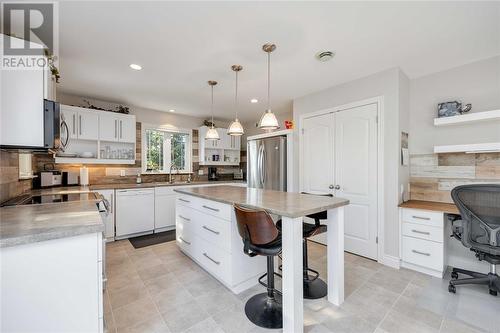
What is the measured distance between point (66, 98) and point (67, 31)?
2.24m

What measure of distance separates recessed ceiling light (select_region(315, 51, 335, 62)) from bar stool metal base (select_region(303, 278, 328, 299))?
7.47 ft

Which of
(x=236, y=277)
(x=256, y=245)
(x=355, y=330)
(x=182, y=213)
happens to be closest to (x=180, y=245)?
(x=182, y=213)

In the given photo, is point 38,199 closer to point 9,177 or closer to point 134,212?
point 9,177

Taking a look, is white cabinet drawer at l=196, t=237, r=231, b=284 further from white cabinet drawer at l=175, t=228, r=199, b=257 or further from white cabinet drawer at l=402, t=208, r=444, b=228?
white cabinet drawer at l=402, t=208, r=444, b=228

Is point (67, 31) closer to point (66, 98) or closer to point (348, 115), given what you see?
point (66, 98)

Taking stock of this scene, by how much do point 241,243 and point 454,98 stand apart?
3.04 meters

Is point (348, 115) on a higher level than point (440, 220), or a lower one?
higher

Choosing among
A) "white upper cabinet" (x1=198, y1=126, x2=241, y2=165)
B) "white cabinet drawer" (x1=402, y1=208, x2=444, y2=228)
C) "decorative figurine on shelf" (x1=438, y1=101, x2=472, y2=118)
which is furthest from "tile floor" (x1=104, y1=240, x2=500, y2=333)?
"white upper cabinet" (x1=198, y1=126, x2=241, y2=165)

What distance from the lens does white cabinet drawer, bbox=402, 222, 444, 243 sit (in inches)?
93.9

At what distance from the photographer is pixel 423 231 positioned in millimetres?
2484

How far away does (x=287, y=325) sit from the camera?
1.55 metres

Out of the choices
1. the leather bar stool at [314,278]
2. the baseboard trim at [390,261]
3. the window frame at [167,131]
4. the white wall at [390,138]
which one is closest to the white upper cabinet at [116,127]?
the window frame at [167,131]

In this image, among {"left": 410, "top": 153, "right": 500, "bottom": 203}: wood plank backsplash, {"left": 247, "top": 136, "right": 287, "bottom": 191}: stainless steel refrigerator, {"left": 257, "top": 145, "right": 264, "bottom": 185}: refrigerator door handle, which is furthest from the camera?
{"left": 257, "top": 145, "right": 264, "bottom": 185}: refrigerator door handle

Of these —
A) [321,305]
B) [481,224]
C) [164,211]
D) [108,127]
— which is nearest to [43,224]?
[321,305]
